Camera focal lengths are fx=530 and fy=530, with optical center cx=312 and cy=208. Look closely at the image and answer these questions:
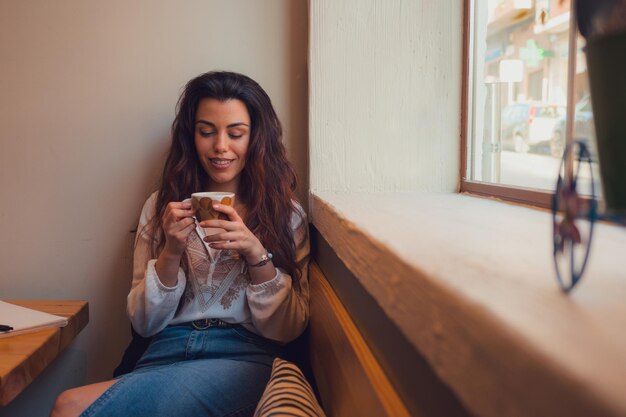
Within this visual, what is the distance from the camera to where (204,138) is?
1473mm

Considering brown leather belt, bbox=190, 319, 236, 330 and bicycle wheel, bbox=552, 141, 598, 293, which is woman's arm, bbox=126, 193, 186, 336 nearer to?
brown leather belt, bbox=190, 319, 236, 330

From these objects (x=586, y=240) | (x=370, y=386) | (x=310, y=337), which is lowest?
(x=310, y=337)

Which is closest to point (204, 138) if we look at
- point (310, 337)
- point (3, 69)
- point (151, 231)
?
point (151, 231)

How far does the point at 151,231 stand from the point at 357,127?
66cm

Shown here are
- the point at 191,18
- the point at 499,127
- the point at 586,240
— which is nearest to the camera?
the point at 586,240

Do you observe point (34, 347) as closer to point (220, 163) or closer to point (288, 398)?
point (220, 163)

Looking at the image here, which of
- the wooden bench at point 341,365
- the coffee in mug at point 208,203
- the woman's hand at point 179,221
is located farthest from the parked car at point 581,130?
the woman's hand at point 179,221

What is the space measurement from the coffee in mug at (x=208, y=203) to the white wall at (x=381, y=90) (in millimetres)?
407

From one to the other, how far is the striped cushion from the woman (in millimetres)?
298

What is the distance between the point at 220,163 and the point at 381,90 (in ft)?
1.66

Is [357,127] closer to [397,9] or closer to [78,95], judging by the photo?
[397,9]

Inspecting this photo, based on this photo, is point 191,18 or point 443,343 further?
point 191,18

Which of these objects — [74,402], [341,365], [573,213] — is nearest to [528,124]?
[341,365]

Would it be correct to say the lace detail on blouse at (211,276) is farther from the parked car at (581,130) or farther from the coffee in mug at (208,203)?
the parked car at (581,130)
